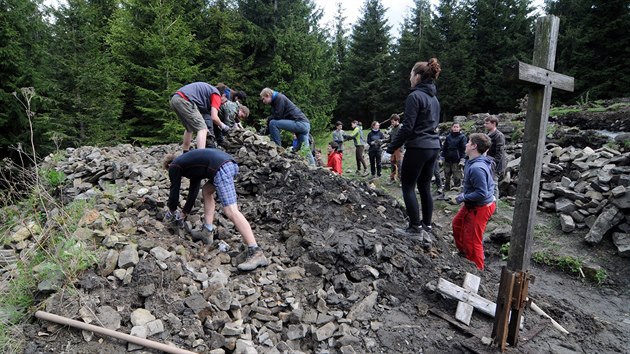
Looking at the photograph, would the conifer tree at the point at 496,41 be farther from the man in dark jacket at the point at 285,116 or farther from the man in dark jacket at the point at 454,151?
the man in dark jacket at the point at 285,116

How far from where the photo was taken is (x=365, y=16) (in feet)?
114

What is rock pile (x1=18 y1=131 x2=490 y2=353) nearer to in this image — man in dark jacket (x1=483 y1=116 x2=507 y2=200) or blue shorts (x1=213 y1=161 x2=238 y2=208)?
blue shorts (x1=213 y1=161 x2=238 y2=208)

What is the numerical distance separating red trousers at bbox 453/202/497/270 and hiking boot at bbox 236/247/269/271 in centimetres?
271

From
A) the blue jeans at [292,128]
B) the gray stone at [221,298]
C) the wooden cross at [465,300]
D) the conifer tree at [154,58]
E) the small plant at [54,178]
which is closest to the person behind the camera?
the gray stone at [221,298]

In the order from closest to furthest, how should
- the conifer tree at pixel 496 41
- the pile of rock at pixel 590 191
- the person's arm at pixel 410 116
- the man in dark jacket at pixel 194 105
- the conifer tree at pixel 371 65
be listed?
the person's arm at pixel 410 116, the man in dark jacket at pixel 194 105, the pile of rock at pixel 590 191, the conifer tree at pixel 496 41, the conifer tree at pixel 371 65

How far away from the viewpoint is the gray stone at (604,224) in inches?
255

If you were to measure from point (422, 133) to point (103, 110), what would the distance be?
14.8 metres

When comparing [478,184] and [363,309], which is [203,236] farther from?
[478,184]

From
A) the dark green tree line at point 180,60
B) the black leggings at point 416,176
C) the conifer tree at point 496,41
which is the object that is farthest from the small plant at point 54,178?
the conifer tree at point 496,41

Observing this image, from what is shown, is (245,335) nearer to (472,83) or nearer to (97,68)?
(97,68)

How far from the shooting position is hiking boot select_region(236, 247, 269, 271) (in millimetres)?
4029

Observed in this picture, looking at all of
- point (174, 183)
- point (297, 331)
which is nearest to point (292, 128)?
point (174, 183)

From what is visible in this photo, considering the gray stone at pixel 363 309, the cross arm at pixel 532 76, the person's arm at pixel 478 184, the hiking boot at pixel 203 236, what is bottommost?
the gray stone at pixel 363 309

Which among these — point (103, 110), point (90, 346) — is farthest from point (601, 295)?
point (103, 110)
